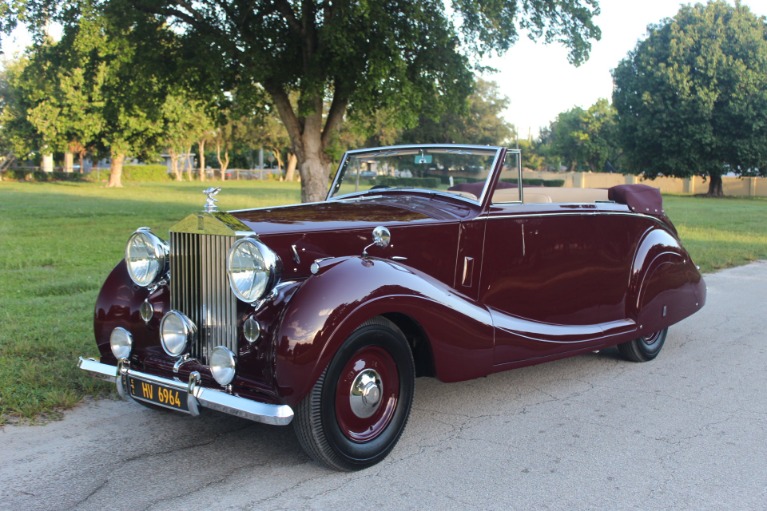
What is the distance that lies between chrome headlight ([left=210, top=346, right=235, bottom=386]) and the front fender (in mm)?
258

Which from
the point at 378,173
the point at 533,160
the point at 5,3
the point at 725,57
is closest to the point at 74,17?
the point at 5,3

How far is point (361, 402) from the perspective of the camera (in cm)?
360

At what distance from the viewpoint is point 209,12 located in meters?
14.8

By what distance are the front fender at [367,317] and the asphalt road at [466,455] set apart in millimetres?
460

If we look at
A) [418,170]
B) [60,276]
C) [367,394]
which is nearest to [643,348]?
[418,170]

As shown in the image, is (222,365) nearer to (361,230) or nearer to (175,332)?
(175,332)

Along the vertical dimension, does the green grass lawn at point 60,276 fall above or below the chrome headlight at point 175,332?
below

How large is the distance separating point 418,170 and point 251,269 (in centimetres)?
202

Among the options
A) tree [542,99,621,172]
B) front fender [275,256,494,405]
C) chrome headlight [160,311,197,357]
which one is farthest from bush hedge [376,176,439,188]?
tree [542,99,621,172]

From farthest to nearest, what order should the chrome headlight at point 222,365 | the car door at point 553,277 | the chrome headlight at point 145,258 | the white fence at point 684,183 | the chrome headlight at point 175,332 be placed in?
the white fence at point 684,183 < the car door at point 553,277 < the chrome headlight at point 145,258 < the chrome headlight at point 175,332 < the chrome headlight at point 222,365

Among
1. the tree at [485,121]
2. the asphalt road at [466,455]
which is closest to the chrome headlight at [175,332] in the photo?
the asphalt road at [466,455]

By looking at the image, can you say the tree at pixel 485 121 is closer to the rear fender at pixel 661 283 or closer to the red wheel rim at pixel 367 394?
the rear fender at pixel 661 283

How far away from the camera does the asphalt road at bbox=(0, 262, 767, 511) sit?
3211mm

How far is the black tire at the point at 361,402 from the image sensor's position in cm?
337
